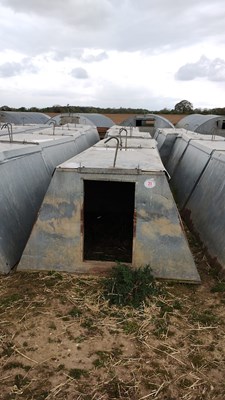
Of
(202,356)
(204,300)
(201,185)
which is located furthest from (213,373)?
(201,185)

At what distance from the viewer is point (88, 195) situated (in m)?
9.38

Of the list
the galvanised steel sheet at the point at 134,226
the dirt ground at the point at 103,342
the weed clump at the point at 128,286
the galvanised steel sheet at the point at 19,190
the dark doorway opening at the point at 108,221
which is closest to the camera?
the dirt ground at the point at 103,342

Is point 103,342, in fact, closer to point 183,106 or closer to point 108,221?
point 108,221

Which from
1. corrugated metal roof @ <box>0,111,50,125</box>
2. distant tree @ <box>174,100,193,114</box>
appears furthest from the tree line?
corrugated metal roof @ <box>0,111,50,125</box>

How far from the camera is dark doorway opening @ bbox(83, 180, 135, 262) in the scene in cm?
681

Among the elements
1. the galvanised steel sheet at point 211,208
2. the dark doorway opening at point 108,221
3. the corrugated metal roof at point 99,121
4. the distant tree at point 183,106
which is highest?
the distant tree at point 183,106

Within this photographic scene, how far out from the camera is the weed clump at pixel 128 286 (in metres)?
4.88

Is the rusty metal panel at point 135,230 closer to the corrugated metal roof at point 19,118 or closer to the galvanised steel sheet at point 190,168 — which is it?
the galvanised steel sheet at point 190,168

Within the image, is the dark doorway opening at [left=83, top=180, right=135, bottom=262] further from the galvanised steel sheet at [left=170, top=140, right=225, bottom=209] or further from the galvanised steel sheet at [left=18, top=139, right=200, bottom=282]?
the galvanised steel sheet at [left=170, top=140, right=225, bottom=209]

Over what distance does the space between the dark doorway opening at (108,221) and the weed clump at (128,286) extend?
124 centimetres

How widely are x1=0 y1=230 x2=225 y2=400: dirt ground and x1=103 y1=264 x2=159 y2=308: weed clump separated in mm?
114

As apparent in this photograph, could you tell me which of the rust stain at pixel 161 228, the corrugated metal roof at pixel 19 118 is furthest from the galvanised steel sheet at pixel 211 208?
the corrugated metal roof at pixel 19 118

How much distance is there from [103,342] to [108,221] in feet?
15.0

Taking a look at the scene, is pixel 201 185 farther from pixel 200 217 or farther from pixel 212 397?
pixel 212 397
